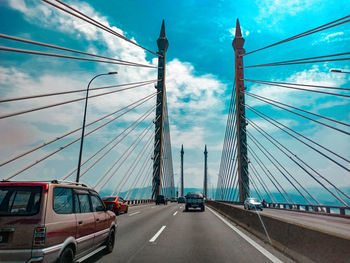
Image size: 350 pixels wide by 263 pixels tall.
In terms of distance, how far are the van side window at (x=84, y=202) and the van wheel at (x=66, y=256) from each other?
0.82m

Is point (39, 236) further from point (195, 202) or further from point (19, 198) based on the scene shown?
point (195, 202)

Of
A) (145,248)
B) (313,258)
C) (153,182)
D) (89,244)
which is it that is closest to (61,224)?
(89,244)

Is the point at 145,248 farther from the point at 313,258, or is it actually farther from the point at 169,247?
the point at 313,258

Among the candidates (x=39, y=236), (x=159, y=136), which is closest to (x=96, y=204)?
(x=39, y=236)

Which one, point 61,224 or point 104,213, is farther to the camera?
point 104,213

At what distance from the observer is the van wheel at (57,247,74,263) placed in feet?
13.1

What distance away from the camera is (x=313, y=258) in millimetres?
4672

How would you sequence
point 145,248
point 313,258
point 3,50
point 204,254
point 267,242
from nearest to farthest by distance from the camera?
1. point 313,258
2. point 204,254
3. point 145,248
4. point 267,242
5. point 3,50

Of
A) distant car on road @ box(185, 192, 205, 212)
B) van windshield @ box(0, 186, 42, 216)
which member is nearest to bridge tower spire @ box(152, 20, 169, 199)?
distant car on road @ box(185, 192, 205, 212)

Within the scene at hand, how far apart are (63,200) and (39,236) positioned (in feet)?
2.97

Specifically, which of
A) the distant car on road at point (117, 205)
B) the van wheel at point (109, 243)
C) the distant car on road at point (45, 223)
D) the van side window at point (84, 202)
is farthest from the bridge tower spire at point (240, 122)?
the distant car on road at point (45, 223)

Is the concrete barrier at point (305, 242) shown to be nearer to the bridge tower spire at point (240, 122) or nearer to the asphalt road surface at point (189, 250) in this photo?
the asphalt road surface at point (189, 250)

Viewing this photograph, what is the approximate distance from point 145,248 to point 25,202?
3646mm

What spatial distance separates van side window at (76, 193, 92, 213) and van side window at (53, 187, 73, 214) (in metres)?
0.30
